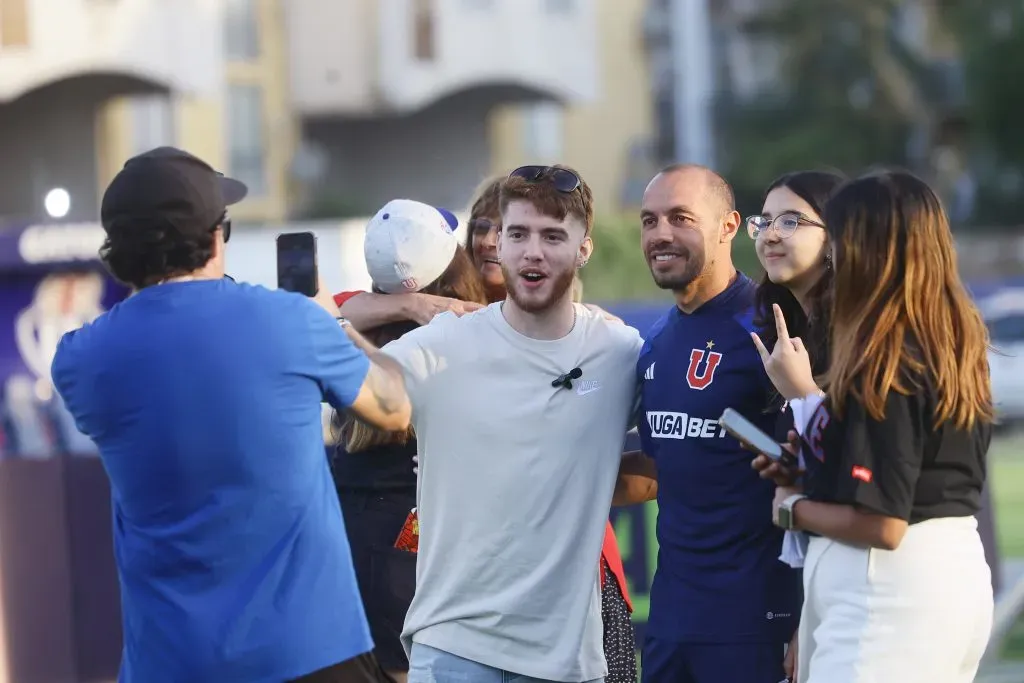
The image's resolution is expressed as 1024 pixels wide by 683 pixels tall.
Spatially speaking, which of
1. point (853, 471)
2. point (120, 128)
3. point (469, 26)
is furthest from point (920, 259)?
point (469, 26)

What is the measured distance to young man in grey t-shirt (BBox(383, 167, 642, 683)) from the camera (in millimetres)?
4371

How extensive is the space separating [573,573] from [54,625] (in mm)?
4550

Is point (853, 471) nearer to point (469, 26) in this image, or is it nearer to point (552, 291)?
point (552, 291)

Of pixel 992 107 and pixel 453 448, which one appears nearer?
pixel 453 448

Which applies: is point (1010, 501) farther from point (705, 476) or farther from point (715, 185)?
point (705, 476)

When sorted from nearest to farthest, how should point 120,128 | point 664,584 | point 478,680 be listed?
point 478,680 < point 664,584 < point 120,128

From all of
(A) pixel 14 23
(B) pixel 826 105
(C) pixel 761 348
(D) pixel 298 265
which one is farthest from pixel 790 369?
(B) pixel 826 105

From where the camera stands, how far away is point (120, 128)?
31.2 metres

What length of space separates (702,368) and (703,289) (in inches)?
10.6

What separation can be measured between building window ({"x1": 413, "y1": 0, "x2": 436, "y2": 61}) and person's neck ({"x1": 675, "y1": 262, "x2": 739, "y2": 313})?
30498 millimetres

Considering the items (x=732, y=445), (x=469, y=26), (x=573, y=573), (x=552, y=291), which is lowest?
(x=573, y=573)

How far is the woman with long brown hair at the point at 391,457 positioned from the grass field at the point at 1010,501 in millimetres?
4548

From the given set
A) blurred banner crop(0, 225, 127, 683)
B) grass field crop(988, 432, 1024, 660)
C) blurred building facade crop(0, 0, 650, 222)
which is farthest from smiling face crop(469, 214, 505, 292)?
blurred building facade crop(0, 0, 650, 222)

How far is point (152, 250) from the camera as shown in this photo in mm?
3721
